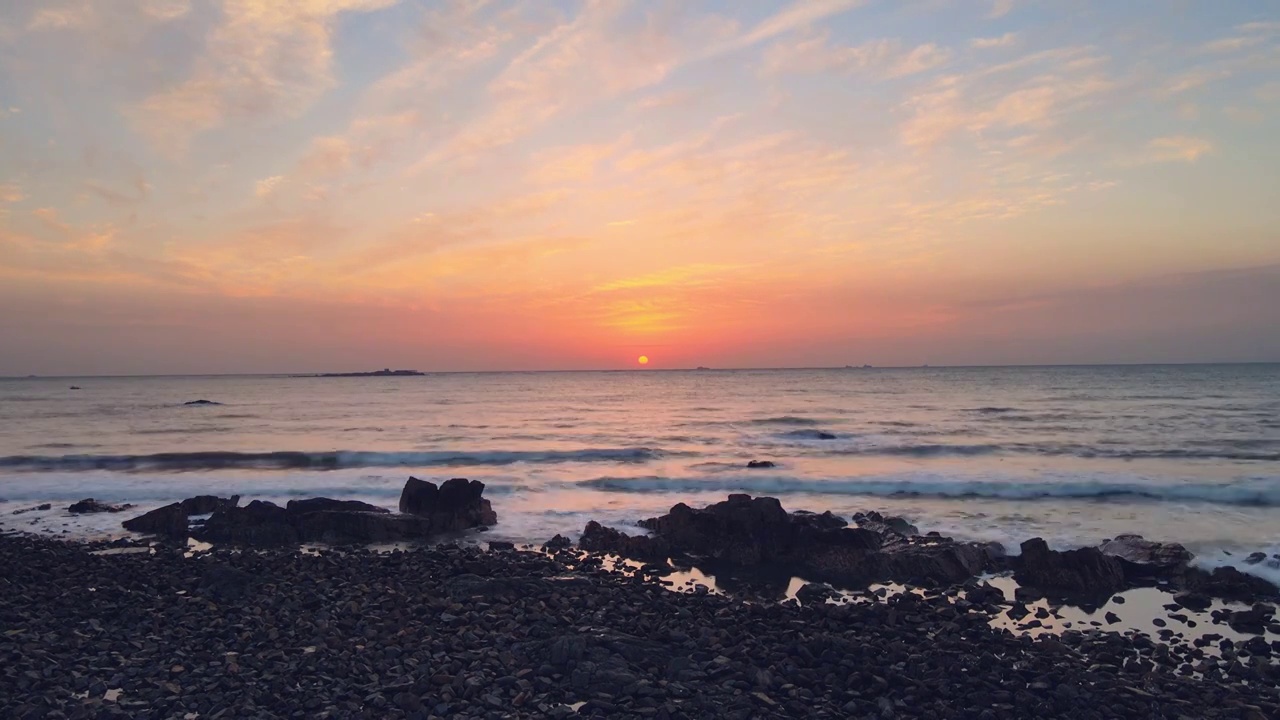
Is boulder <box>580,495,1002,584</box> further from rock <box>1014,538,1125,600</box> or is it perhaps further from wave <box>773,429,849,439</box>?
wave <box>773,429,849,439</box>

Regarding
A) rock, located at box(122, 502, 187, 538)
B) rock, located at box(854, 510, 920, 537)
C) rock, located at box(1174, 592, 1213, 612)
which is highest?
rock, located at box(122, 502, 187, 538)

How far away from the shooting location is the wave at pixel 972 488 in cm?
2014

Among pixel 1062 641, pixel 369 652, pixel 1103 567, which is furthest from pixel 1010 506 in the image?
pixel 369 652

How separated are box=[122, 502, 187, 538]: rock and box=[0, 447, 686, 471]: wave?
11.8 meters

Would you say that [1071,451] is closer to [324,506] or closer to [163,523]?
[324,506]

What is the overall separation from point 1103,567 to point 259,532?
15.5 meters

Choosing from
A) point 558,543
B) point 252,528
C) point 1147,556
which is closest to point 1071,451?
point 1147,556

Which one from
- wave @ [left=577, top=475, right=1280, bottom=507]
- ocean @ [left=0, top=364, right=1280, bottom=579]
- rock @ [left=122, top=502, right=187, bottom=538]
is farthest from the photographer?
wave @ [left=577, top=475, right=1280, bottom=507]

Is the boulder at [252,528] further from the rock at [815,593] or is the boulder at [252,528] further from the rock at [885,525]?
the rock at [885,525]

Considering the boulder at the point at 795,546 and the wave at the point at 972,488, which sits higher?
Result: the boulder at the point at 795,546

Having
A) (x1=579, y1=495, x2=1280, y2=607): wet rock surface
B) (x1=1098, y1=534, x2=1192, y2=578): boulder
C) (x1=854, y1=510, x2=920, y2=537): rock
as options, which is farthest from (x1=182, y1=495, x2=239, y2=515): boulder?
(x1=1098, y1=534, x2=1192, y2=578): boulder

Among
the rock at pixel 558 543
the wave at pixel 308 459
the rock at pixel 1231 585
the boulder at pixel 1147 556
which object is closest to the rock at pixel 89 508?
the wave at pixel 308 459

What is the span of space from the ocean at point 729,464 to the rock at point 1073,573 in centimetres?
276

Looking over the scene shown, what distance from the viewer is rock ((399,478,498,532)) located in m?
17.1
